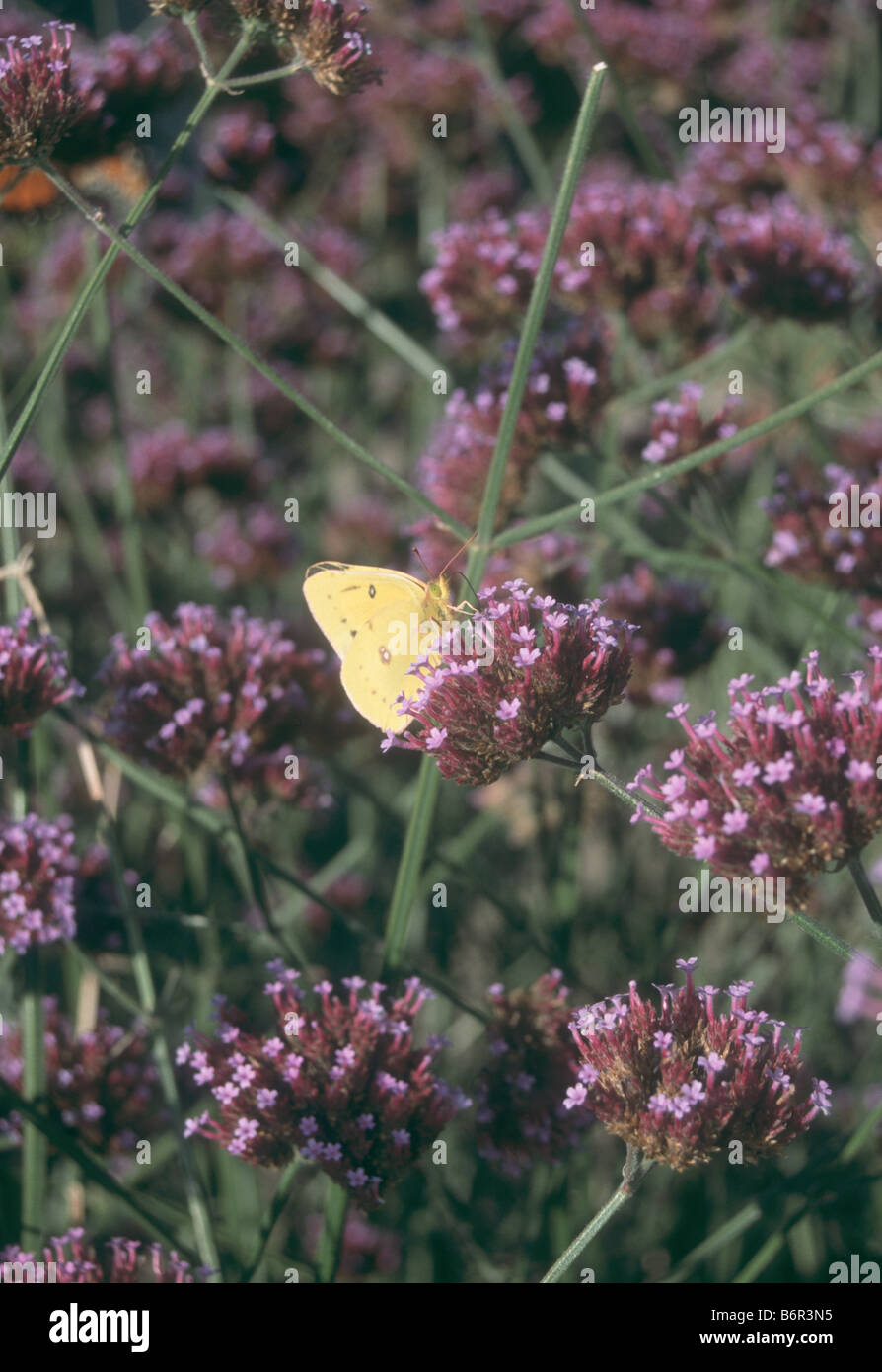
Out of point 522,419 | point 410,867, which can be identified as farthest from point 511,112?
point 410,867

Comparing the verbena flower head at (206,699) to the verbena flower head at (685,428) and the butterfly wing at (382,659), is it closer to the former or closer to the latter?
the butterfly wing at (382,659)

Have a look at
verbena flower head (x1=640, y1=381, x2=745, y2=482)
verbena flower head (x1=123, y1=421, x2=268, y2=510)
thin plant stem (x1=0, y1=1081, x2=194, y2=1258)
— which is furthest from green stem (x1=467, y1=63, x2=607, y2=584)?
verbena flower head (x1=123, y1=421, x2=268, y2=510)

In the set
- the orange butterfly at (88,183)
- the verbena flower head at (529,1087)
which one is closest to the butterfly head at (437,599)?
the verbena flower head at (529,1087)

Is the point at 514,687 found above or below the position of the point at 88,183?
below

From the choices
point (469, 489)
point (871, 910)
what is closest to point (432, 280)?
point (469, 489)

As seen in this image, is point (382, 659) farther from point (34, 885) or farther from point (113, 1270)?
point (113, 1270)

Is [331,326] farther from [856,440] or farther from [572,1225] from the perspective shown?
[572,1225]
